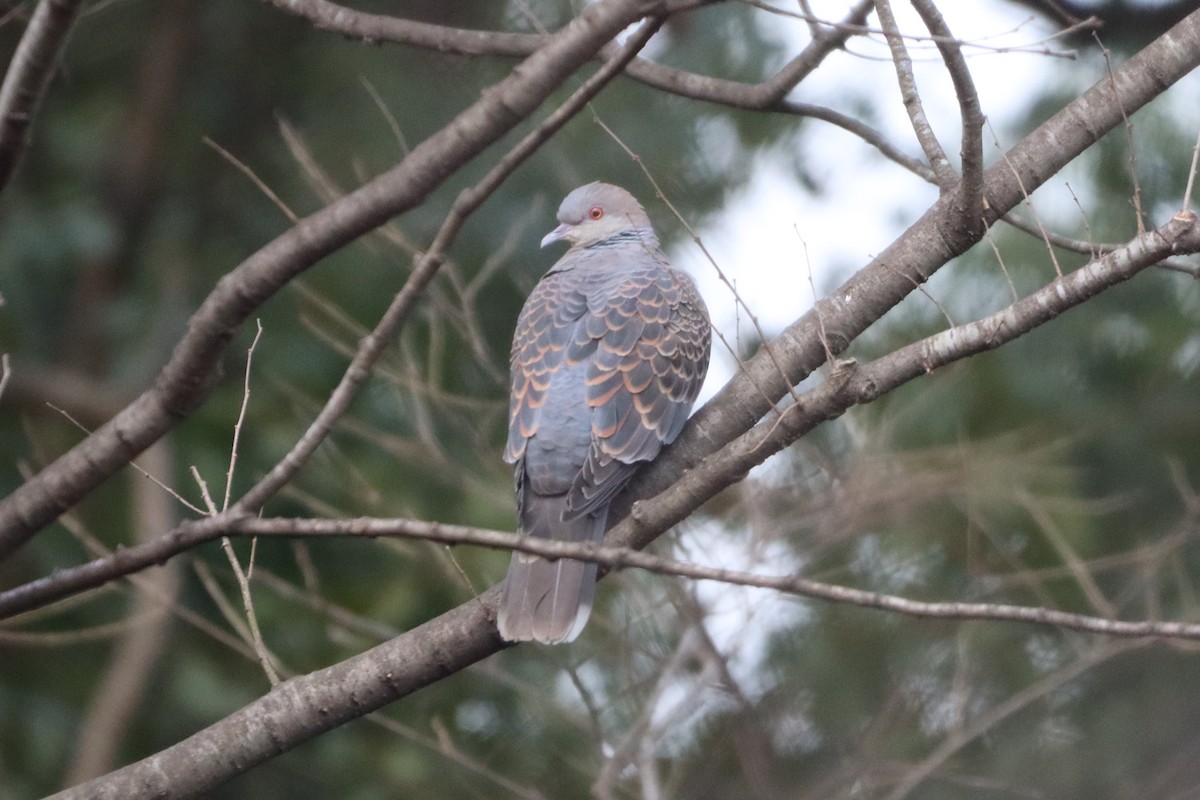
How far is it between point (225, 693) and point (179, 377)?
8.35 ft

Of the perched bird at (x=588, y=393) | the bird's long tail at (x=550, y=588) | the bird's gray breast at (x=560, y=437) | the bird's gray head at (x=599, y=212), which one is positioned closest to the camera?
the bird's long tail at (x=550, y=588)

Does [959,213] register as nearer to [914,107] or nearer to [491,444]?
[914,107]

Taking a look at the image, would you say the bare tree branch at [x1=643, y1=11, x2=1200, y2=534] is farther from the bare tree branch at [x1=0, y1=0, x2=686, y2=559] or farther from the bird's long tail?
the bare tree branch at [x1=0, y1=0, x2=686, y2=559]

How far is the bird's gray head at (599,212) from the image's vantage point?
14.3ft

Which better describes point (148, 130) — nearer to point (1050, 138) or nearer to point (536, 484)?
point (536, 484)

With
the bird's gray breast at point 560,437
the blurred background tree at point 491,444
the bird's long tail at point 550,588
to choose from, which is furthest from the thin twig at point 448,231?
the blurred background tree at point 491,444

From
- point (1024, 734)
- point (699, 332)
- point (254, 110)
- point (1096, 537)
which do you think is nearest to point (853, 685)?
point (1024, 734)

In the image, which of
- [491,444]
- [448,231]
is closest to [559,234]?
[491,444]

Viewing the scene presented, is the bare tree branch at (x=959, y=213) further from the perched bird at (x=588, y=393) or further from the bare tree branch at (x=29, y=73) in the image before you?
the bare tree branch at (x=29, y=73)

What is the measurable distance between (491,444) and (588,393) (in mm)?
1220

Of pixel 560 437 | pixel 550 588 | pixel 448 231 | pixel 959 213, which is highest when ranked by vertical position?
pixel 560 437

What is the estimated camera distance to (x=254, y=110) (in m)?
5.73

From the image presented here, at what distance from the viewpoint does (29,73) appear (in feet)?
8.31

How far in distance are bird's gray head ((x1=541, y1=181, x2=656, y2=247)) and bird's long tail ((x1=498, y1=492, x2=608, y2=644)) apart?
126cm
